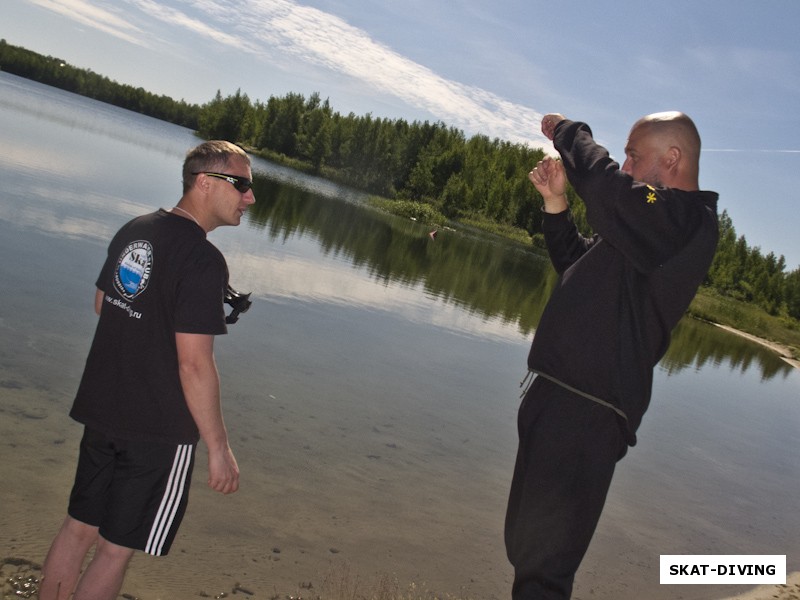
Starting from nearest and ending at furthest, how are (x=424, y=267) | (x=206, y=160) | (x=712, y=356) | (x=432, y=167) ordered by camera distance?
1. (x=206, y=160)
2. (x=712, y=356)
3. (x=424, y=267)
4. (x=432, y=167)

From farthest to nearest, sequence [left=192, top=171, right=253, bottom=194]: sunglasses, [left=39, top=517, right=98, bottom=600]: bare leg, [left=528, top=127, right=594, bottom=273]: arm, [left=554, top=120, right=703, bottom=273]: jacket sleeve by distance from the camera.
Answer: [left=528, top=127, right=594, bottom=273]: arm < [left=192, top=171, right=253, bottom=194]: sunglasses < [left=39, top=517, right=98, bottom=600]: bare leg < [left=554, top=120, right=703, bottom=273]: jacket sleeve

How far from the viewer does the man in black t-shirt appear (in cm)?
283

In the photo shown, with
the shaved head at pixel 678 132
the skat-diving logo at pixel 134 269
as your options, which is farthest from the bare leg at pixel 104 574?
the shaved head at pixel 678 132

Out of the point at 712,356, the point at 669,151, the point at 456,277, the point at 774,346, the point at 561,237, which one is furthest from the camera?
the point at 774,346

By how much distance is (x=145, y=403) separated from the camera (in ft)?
9.50

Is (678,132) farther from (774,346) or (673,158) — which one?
(774,346)

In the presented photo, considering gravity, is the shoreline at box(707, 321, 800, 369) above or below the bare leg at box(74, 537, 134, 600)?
above

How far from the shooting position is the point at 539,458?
296 centimetres

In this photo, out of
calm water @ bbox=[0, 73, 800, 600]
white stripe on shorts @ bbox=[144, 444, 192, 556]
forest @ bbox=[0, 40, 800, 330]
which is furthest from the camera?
forest @ bbox=[0, 40, 800, 330]

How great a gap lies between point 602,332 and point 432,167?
108m

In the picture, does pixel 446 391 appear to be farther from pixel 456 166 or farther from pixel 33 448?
pixel 456 166

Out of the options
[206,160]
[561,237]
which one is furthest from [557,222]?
[206,160]

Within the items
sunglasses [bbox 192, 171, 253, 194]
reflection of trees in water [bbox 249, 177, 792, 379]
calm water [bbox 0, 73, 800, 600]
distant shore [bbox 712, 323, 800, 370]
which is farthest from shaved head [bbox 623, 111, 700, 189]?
distant shore [bbox 712, 323, 800, 370]

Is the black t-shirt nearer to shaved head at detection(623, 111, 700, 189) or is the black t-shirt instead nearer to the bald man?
the bald man
